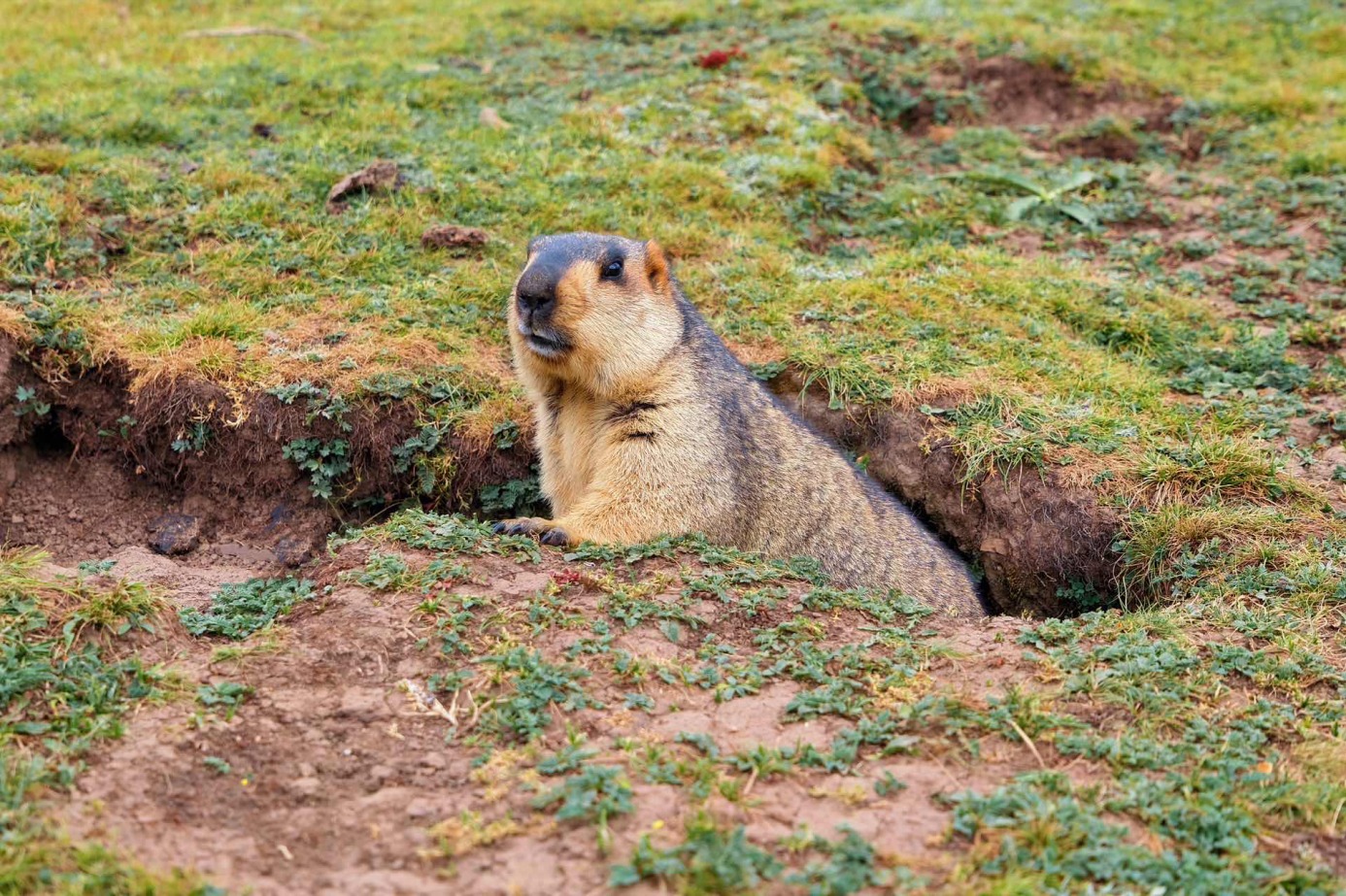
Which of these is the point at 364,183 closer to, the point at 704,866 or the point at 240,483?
the point at 240,483

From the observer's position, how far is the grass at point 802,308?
14.0ft

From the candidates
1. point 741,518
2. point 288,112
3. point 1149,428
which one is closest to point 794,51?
point 288,112

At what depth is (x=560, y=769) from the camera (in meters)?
3.96

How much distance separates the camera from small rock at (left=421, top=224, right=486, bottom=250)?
8.70m

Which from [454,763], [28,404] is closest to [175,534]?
[28,404]

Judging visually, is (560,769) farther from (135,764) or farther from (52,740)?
(52,740)

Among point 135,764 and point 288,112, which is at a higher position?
point 288,112

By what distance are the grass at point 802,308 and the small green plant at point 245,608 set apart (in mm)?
20

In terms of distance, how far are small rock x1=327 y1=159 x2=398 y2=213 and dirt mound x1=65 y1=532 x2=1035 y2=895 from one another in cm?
465

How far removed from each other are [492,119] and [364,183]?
5.93 feet

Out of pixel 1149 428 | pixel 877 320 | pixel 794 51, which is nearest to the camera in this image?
pixel 1149 428

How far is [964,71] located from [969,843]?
9.82 metres

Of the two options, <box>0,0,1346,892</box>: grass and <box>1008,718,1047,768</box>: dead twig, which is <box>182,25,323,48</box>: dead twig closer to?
<box>0,0,1346,892</box>: grass

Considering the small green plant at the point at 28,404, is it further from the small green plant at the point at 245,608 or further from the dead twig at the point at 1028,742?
the dead twig at the point at 1028,742
